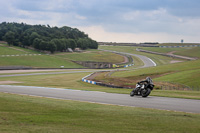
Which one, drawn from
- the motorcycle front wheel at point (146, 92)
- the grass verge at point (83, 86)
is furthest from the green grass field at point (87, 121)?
the grass verge at point (83, 86)

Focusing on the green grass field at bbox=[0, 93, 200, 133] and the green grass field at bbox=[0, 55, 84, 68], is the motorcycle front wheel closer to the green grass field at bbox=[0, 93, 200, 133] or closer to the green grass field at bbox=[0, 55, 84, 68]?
the green grass field at bbox=[0, 93, 200, 133]

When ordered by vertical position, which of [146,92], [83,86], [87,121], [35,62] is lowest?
[83,86]

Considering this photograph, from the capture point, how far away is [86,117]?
13156 mm

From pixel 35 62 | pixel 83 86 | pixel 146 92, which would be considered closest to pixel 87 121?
pixel 146 92

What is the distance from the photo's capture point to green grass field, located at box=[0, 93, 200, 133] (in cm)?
1074

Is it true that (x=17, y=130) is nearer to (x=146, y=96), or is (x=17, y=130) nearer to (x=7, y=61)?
(x=146, y=96)

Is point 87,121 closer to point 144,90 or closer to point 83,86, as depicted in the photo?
point 144,90

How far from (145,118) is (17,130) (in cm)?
593

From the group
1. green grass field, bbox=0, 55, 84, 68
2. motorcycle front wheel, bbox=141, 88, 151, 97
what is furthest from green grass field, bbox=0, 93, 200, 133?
green grass field, bbox=0, 55, 84, 68

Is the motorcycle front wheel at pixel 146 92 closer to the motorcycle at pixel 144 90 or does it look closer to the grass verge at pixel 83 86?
the motorcycle at pixel 144 90

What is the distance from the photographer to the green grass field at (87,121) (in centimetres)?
1074

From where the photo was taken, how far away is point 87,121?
40.2 ft

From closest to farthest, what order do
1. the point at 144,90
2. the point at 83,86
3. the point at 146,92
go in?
1. the point at 146,92
2. the point at 144,90
3. the point at 83,86

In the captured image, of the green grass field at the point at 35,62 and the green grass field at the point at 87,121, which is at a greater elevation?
the green grass field at the point at 87,121
